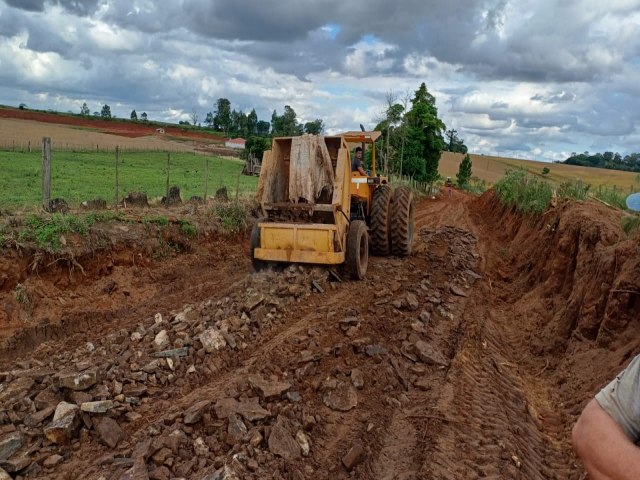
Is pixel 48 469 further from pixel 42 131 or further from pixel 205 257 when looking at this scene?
pixel 42 131

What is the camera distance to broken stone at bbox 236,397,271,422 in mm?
4270

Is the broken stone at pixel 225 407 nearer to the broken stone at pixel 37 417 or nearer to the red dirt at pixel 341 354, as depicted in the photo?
the red dirt at pixel 341 354

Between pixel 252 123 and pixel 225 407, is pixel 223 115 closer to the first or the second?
pixel 252 123

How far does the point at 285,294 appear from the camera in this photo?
7574mm

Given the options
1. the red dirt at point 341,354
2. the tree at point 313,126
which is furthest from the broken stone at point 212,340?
the tree at point 313,126

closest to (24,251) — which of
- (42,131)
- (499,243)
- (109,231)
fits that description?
(109,231)

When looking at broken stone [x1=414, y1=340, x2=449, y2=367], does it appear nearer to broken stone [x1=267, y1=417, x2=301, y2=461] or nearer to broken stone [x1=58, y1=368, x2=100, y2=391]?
broken stone [x1=267, y1=417, x2=301, y2=461]

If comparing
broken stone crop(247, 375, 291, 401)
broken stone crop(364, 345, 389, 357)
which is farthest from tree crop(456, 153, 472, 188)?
broken stone crop(247, 375, 291, 401)

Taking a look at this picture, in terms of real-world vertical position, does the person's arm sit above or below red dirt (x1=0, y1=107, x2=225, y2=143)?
below

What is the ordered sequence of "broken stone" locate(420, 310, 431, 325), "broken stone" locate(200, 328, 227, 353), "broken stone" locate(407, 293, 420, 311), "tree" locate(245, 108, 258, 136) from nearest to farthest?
"broken stone" locate(200, 328, 227, 353) < "broken stone" locate(420, 310, 431, 325) < "broken stone" locate(407, 293, 420, 311) < "tree" locate(245, 108, 258, 136)

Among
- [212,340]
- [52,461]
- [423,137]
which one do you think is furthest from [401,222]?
[423,137]

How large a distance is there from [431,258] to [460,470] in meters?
7.93

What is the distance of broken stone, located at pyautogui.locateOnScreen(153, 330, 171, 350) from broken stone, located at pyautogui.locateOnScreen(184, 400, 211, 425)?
4.61 feet

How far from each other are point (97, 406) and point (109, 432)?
0.31 m
